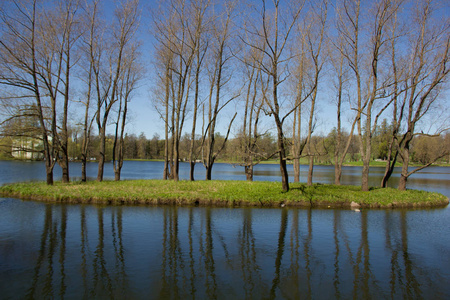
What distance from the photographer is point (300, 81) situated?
76.1 ft

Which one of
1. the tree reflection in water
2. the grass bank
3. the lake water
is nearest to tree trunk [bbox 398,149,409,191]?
the grass bank

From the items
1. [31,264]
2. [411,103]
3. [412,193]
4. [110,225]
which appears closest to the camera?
[31,264]

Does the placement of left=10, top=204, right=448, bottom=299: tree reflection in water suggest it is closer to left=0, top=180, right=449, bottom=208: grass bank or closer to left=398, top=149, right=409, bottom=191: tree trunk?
left=0, top=180, right=449, bottom=208: grass bank

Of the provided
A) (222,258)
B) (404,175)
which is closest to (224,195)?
(222,258)

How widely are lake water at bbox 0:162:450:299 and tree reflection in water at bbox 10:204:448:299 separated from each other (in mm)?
28

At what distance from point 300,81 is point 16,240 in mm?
19855

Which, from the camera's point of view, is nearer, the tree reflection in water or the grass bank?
the tree reflection in water

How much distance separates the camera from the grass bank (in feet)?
55.0

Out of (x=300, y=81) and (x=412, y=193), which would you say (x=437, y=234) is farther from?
(x=300, y=81)

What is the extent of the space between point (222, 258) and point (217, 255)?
0.27m

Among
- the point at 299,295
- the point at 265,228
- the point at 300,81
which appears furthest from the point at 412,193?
the point at 299,295

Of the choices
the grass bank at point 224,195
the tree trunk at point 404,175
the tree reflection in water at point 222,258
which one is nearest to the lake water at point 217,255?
the tree reflection in water at point 222,258

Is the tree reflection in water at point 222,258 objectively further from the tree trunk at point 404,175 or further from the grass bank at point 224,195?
the tree trunk at point 404,175

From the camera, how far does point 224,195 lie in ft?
57.2
